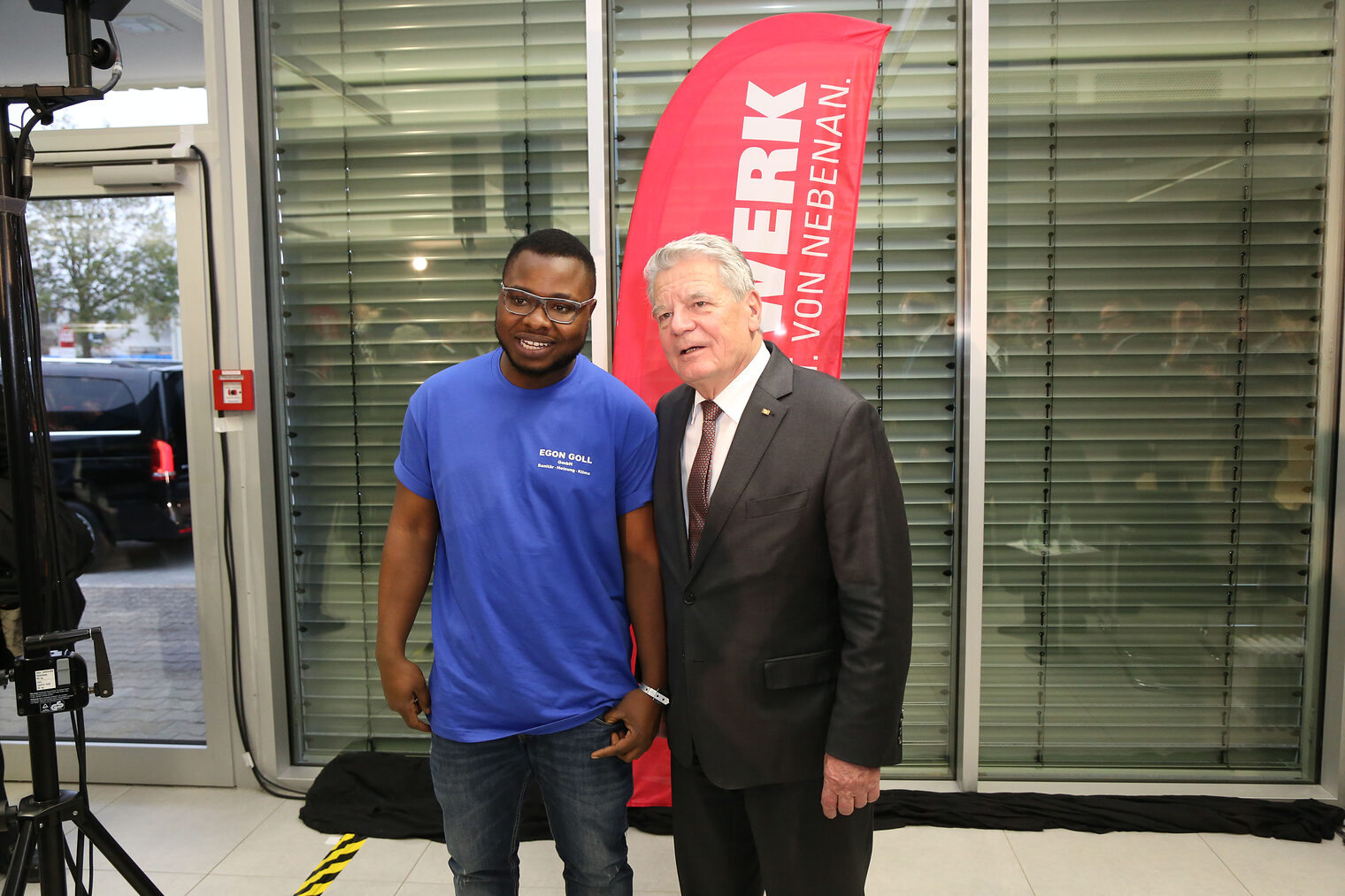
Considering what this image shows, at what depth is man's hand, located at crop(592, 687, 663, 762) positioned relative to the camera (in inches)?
63.5

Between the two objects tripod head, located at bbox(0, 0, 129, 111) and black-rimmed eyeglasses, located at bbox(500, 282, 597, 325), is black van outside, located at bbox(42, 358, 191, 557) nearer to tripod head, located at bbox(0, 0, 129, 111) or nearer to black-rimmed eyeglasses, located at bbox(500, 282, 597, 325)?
tripod head, located at bbox(0, 0, 129, 111)

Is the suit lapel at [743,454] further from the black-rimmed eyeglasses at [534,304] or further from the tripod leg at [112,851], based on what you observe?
the tripod leg at [112,851]

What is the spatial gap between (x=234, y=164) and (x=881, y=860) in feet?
10.3

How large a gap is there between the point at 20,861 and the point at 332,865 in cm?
97

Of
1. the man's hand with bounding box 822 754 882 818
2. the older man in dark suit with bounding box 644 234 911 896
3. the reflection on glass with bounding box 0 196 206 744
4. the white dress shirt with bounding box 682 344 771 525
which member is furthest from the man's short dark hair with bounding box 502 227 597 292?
the reflection on glass with bounding box 0 196 206 744

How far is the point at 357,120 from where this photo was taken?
2.99 metres

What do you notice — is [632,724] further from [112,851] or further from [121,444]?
[121,444]

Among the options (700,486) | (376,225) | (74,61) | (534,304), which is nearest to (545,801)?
(700,486)

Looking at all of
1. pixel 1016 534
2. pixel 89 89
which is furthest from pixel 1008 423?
pixel 89 89

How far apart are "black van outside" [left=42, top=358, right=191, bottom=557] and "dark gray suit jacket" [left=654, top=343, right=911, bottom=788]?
2358 millimetres

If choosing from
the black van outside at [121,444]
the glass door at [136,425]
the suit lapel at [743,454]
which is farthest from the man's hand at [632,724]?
the black van outside at [121,444]

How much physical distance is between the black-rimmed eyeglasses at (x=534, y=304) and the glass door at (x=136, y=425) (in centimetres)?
192

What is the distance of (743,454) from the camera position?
1539 millimetres

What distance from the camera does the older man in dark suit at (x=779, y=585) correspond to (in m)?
1.49
